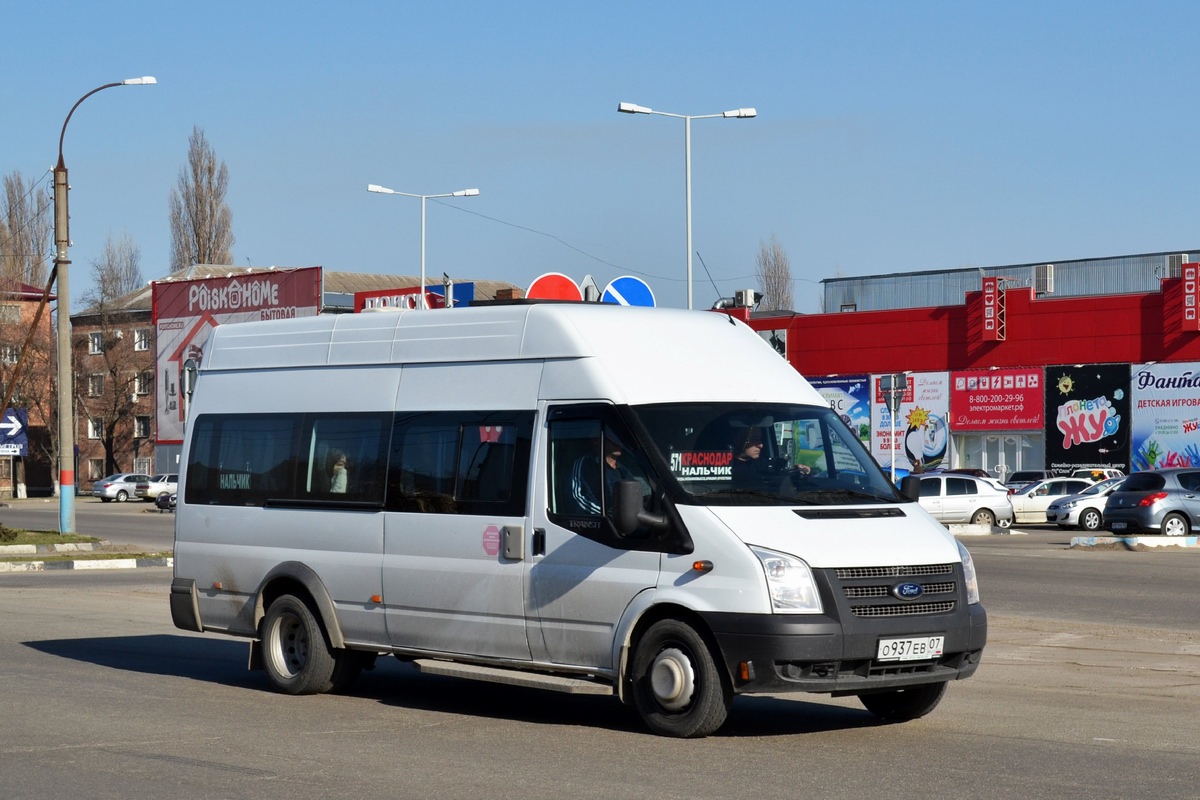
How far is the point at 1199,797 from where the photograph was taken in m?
7.26

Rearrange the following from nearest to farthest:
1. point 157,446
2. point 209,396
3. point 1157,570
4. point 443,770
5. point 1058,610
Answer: point 443,770 → point 209,396 → point 1058,610 → point 1157,570 → point 157,446

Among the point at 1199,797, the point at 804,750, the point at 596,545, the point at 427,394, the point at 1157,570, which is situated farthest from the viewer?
the point at 1157,570

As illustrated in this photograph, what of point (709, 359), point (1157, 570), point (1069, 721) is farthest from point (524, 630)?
point (1157, 570)

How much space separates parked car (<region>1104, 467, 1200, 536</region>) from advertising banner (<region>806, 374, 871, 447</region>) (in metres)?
22.2

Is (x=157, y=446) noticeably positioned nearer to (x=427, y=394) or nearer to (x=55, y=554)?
(x=55, y=554)

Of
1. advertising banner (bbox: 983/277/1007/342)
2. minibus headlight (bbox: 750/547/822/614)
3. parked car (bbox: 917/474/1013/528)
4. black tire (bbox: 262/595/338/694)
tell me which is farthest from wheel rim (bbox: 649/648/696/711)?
advertising banner (bbox: 983/277/1007/342)

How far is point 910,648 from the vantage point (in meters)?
8.81

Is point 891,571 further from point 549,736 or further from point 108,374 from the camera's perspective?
point 108,374

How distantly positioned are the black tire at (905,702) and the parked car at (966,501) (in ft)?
94.9

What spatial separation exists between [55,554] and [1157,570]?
63.8 feet

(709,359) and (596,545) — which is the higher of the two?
(709,359)

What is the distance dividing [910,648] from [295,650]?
4751 mm

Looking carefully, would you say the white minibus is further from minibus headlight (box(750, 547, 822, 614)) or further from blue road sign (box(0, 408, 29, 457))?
blue road sign (box(0, 408, 29, 457))

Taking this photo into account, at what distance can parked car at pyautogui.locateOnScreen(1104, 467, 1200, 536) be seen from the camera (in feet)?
109
